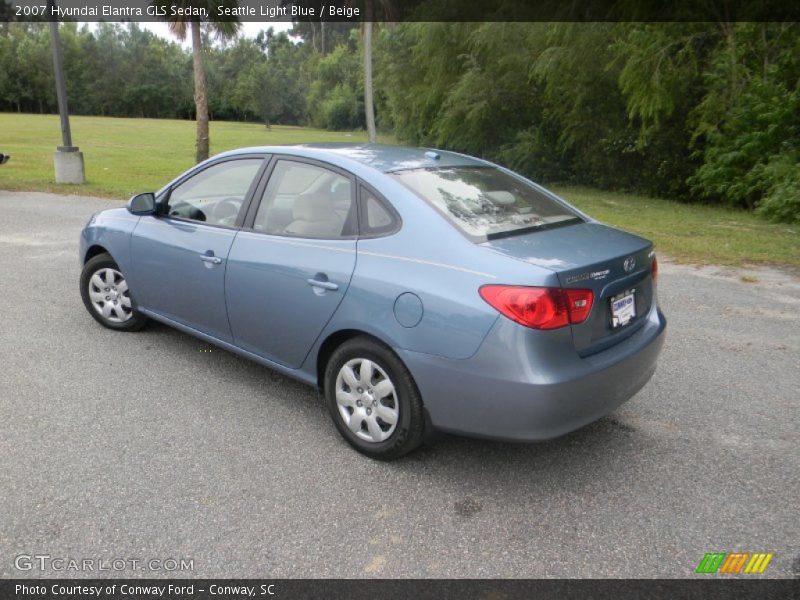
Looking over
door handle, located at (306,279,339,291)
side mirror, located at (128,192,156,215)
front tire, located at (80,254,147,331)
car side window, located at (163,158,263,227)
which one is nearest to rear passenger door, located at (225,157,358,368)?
door handle, located at (306,279,339,291)

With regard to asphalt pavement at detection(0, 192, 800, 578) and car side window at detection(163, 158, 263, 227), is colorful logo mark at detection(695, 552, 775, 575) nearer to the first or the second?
asphalt pavement at detection(0, 192, 800, 578)

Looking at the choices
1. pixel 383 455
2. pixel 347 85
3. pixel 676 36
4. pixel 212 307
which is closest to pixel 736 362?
pixel 383 455

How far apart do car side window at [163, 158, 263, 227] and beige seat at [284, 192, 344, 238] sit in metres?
0.52

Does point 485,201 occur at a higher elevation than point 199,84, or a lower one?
lower

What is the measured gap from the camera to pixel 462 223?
3.45m

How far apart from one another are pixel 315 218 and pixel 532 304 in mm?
1475

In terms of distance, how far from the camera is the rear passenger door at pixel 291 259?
12.0 ft

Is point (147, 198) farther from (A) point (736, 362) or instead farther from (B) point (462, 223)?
(A) point (736, 362)

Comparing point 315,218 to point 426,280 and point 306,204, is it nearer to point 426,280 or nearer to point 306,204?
point 306,204

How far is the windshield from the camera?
3525 millimetres

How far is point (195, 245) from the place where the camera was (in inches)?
174

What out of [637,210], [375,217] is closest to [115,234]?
[375,217]

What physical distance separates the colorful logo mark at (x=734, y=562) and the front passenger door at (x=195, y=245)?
115 inches

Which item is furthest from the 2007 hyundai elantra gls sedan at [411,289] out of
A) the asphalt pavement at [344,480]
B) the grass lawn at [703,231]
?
the grass lawn at [703,231]
